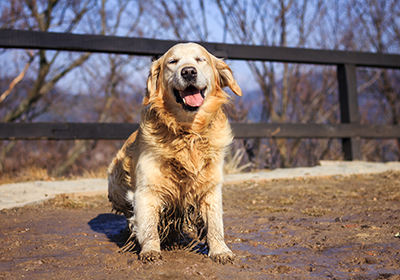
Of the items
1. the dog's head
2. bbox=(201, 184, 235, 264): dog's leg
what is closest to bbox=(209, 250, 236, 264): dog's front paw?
bbox=(201, 184, 235, 264): dog's leg

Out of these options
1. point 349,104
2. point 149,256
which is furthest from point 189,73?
point 349,104

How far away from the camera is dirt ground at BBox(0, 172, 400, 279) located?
6.41 feet

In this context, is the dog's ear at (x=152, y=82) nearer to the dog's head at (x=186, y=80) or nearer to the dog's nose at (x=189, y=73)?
the dog's head at (x=186, y=80)

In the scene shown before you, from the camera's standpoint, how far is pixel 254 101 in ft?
32.8

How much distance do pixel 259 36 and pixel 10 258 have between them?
28.2 ft

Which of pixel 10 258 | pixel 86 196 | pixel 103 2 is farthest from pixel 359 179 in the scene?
pixel 103 2

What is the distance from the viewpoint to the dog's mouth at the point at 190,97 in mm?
2590

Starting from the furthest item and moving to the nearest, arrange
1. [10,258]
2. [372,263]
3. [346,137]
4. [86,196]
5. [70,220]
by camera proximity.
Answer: [346,137], [86,196], [70,220], [10,258], [372,263]

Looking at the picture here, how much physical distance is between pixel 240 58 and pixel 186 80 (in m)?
3.63

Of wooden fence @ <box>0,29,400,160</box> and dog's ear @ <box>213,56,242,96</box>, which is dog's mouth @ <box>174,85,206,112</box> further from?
wooden fence @ <box>0,29,400,160</box>

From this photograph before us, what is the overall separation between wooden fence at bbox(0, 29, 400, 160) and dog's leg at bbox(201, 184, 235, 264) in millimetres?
3079

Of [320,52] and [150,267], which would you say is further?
[320,52]

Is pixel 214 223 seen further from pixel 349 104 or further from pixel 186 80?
pixel 349 104

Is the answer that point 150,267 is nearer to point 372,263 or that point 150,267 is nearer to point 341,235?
point 372,263
